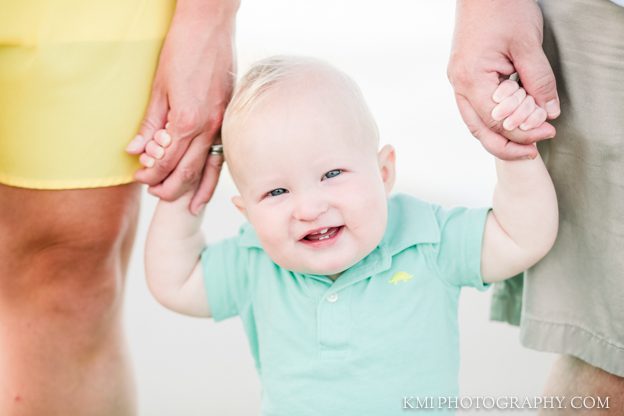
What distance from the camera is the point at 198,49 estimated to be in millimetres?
1604

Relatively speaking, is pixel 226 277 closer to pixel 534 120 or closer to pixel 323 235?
pixel 323 235

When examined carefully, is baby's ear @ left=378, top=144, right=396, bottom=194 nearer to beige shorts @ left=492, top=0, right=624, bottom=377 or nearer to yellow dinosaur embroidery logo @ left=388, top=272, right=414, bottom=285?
yellow dinosaur embroidery logo @ left=388, top=272, right=414, bottom=285

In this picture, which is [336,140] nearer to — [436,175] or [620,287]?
[620,287]

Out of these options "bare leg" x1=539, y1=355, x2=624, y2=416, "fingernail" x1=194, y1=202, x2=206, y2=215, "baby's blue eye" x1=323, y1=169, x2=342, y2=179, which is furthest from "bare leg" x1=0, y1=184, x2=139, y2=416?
"bare leg" x1=539, y1=355, x2=624, y2=416

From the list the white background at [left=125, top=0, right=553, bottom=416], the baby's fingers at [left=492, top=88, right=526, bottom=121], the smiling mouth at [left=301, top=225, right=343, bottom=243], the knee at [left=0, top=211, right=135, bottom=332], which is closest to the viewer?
the baby's fingers at [left=492, top=88, right=526, bottom=121]

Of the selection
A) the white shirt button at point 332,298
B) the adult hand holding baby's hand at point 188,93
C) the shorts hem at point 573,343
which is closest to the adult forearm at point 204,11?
the adult hand holding baby's hand at point 188,93

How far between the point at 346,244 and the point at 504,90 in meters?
0.32

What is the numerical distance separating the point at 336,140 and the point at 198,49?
0.88 feet

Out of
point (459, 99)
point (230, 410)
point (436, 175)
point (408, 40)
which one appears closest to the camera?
point (459, 99)

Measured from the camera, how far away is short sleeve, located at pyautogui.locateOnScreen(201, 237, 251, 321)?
1.70 metres

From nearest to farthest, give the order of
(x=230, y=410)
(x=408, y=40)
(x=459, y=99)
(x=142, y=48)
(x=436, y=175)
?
(x=459, y=99), (x=142, y=48), (x=230, y=410), (x=436, y=175), (x=408, y=40)

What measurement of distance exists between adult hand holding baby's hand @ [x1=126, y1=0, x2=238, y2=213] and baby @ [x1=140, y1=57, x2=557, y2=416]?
0.11 ft

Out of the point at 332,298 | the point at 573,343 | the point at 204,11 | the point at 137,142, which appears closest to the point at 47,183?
the point at 137,142

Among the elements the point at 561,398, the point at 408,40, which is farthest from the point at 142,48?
the point at 408,40
